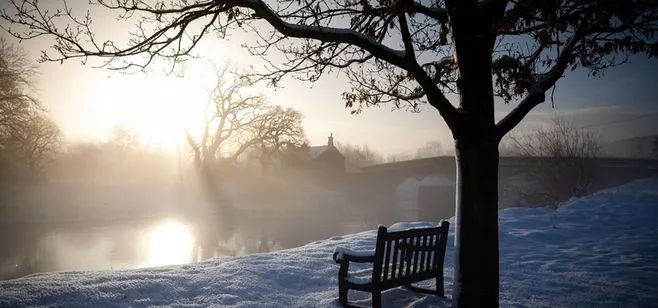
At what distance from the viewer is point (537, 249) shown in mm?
8188

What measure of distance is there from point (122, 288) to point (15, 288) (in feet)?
4.30

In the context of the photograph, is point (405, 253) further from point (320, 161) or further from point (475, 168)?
point (320, 161)

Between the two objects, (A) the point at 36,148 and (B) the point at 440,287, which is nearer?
(B) the point at 440,287

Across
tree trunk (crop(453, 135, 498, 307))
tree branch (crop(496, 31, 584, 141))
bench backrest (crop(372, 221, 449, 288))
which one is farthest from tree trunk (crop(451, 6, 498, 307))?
bench backrest (crop(372, 221, 449, 288))

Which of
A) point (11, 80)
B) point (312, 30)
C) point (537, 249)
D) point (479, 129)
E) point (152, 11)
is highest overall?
point (11, 80)

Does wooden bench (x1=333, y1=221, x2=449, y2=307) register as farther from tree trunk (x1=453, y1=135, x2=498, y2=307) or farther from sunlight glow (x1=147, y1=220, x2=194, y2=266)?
sunlight glow (x1=147, y1=220, x2=194, y2=266)

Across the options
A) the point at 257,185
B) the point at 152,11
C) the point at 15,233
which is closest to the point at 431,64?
the point at 152,11

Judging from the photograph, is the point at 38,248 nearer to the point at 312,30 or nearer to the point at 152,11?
the point at 152,11

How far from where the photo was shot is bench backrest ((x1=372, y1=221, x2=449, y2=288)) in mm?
4500

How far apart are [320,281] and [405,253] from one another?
68.3 inches

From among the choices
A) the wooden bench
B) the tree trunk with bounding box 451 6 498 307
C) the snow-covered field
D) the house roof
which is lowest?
the snow-covered field

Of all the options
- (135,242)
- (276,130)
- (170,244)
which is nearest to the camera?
(170,244)

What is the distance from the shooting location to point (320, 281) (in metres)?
6.02

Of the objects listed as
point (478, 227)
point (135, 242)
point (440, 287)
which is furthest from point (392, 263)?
point (135, 242)
